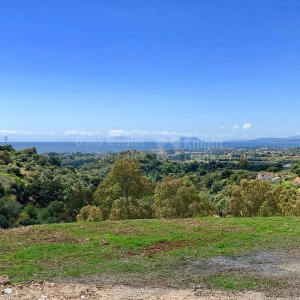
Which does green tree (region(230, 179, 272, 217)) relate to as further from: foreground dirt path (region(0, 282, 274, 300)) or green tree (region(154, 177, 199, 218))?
foreground dirt path (region(0, 282, 274, 300))

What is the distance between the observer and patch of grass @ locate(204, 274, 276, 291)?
29.2ft

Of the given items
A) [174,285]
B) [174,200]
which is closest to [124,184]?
[174,200]

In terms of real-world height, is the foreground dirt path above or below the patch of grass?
above

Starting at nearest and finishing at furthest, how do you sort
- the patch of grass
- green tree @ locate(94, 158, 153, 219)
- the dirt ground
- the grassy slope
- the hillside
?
the dirt ground < the patch of grass < the hillside < the grassy slope < green tree @ locate(94, 158, 153, 219)

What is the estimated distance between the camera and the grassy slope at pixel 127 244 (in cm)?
1041

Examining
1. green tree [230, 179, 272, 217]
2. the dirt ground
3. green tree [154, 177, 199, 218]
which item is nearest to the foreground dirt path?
the dirt ground

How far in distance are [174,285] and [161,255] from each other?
2.86 metres

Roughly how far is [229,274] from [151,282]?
7.33 ft

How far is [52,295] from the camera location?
8273mm

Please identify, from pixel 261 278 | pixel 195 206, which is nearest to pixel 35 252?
pixel 261 278

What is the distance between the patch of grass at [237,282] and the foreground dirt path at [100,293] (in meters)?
0.39

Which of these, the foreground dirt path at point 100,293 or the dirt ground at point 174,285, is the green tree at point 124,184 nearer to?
the dirt ground at point 174,285

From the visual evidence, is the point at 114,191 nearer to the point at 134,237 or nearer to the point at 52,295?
the point at 134,237

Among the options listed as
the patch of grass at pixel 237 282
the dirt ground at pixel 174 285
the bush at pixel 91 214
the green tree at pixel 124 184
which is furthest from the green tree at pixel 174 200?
the patch of grass at pixel 237 282
